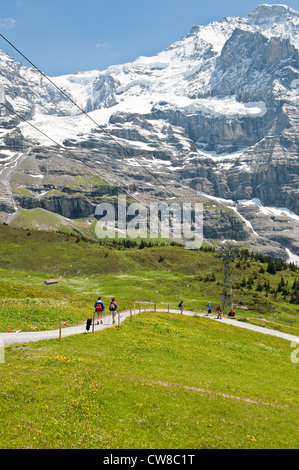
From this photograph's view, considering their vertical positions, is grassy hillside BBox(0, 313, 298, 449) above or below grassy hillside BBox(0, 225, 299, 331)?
above

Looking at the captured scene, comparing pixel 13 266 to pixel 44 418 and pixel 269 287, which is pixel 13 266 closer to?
pixel 269 287

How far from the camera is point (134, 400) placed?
673 inches

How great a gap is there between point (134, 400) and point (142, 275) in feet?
421

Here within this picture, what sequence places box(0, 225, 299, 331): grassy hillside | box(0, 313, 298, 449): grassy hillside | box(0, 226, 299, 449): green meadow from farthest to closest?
box(0, 225, 299, 331): grassy hillside, box(0, 226, 299, 449): green meadow, box(0, 313, 298, 449): grassy hillside

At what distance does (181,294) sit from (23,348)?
10313 centimetres

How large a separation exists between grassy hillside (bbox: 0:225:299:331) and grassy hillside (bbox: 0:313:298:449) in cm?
7202

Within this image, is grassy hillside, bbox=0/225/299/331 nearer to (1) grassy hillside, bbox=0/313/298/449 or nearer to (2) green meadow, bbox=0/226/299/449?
(2) green meadow, bbox=0/226/299/449

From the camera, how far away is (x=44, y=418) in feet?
44.6

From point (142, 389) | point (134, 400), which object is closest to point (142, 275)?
point (142, 389)

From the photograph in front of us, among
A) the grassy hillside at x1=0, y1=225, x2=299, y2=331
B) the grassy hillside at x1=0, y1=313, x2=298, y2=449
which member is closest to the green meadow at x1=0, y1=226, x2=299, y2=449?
the grassy hillside at x1=0, y1=313, x2=298, y2=449

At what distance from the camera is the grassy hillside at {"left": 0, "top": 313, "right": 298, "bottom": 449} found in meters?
13.4
